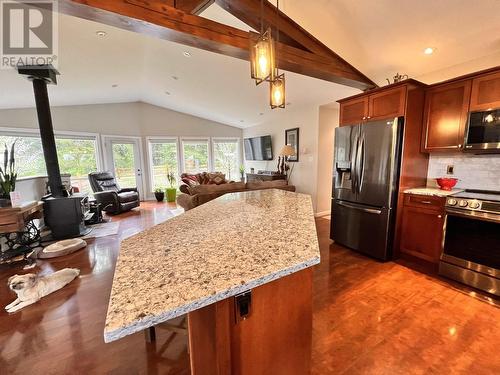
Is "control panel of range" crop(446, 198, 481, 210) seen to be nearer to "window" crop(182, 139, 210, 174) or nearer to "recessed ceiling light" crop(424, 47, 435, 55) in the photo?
"recessed ceiling light" crop(424, 47, 435, 55)

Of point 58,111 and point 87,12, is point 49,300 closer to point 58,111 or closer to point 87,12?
point 87,12

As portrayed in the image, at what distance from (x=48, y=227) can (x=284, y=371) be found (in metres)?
4.42

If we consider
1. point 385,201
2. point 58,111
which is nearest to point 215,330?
point 385,201

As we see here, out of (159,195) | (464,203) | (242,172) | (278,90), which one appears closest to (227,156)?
(242,172)

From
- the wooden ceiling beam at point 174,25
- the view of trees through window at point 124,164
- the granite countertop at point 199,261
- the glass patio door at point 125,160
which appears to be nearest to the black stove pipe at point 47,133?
the wooden ceiling beam at point 174,25

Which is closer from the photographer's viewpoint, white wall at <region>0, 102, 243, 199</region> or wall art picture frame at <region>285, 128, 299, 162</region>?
white wall at <region>0, 102, 243, 199</region>

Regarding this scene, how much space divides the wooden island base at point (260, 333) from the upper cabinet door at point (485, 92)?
8.60 ft

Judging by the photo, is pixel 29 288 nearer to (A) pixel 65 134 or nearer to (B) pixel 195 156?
(A) pixel 65 134

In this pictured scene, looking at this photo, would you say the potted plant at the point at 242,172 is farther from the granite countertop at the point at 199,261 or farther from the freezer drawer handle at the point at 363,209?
the granite countertop at the point at 199,261

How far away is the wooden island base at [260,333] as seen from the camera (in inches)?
31.7

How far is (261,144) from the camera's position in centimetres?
668

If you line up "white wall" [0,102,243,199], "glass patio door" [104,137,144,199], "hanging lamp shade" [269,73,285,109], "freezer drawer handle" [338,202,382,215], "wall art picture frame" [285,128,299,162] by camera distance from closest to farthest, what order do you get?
"hanging lamp shade" [269,73,285,109] < "freezer drawer handle" [338,202,382,215] < "white wall" [0,102,243,199] < "wall art picture frame" [285,128,299,162] < "glass patio door" [104,137,144,199]

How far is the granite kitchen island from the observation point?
67cm

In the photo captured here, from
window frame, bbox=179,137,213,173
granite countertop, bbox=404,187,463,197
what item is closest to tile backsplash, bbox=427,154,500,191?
granite countertop, bbox=404,187,463,197
